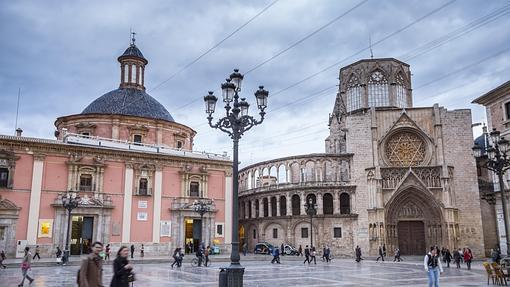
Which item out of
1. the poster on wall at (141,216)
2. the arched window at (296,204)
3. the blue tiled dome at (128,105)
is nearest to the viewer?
the poster on wall at (141,216)

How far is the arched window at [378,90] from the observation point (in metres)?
45.9

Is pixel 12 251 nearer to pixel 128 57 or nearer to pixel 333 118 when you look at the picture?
pixel 128 57

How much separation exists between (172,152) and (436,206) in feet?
73.6

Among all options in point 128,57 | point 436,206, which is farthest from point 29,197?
point 436,206

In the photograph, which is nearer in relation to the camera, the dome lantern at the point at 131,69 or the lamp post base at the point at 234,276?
the lamp post base at the point at 234,276

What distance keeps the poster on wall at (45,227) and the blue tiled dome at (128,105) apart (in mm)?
10821

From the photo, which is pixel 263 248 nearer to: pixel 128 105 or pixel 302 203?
pixel 302 203

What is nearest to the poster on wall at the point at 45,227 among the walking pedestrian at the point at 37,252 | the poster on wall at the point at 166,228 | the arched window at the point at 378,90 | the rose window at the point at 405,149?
the walking pedestrian at the point at 37,252

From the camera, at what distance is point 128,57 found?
139 feet

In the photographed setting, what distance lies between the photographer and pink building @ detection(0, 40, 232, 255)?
28.8 m

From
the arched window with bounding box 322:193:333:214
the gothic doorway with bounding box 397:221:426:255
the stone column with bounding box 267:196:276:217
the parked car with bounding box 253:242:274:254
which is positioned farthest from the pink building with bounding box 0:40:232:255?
the gothic doorway with bounding box 397:221:426:255

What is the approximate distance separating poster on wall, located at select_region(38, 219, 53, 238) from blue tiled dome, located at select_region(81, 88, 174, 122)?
10.8 meters

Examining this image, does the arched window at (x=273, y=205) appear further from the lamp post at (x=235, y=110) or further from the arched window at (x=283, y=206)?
the lamp post at (x=235, y=110)

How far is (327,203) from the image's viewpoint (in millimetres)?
40531
